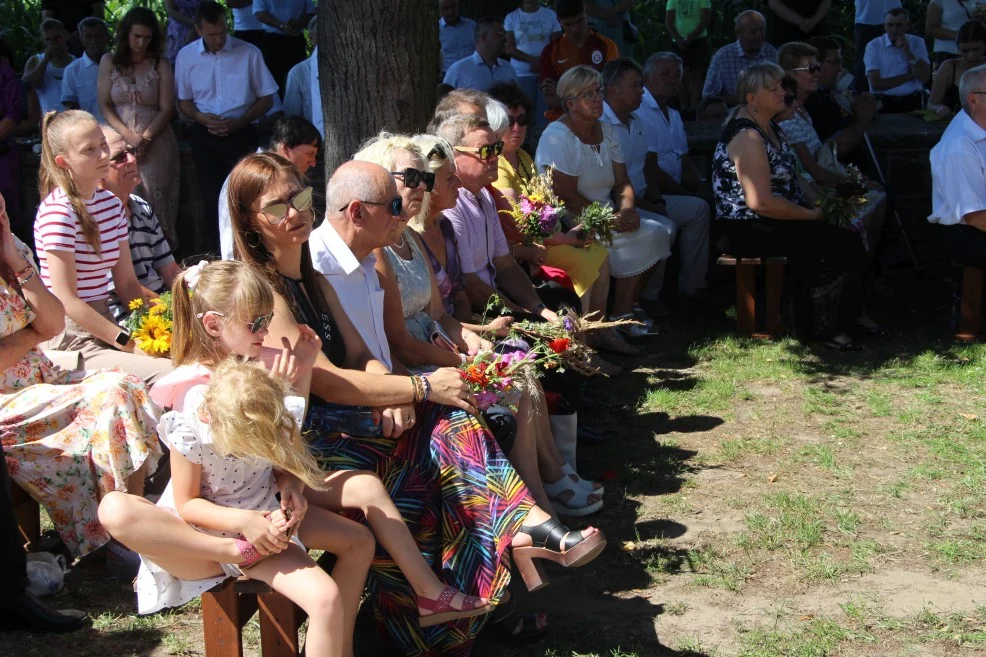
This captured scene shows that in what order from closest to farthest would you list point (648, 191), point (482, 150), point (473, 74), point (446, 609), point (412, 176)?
point (446, 609)
point (412, 176)
point (482, 150)
point (648, 191)
point (473, 74)

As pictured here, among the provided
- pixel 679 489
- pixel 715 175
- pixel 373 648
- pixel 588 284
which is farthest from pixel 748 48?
pixel 373 648

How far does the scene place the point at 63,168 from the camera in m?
4.93

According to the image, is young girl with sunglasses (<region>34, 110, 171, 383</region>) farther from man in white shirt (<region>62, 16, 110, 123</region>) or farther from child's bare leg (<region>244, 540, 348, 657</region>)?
man in white shirt (<region>62, 16, 110, 123</region>)

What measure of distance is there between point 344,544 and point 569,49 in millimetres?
6778

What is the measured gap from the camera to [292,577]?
319 cm

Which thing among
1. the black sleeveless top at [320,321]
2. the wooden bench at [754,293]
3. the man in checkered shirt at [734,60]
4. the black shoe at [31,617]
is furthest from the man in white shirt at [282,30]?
the black shoe at [31,617]

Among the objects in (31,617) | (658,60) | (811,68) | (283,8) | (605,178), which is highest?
(283,8)

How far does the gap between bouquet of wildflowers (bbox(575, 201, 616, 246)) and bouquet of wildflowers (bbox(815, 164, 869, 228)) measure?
1596 millimetres

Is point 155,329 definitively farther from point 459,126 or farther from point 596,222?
point 596,222

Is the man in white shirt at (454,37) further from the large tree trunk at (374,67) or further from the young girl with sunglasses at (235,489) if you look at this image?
the young girl with sunglasses at (235,489)

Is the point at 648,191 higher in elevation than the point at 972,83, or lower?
lower

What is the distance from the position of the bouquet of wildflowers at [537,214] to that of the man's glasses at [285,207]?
2.51 meters

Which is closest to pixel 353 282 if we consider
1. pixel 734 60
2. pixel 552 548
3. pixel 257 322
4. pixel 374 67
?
pixel 257 322

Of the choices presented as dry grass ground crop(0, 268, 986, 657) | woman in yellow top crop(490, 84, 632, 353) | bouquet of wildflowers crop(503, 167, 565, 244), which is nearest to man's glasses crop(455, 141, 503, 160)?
bouquet of wildflowers crop(503, 167, 565, 244)
